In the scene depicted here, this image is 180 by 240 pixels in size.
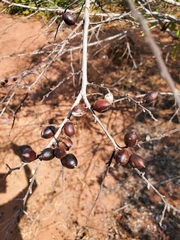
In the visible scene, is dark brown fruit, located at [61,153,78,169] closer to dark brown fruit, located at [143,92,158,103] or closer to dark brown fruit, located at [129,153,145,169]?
dark brown fruit, located at [129,153,145,169]

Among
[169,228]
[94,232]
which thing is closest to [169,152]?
[169,228]

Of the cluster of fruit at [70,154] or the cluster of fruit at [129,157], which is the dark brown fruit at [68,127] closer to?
the cluster of fruit at [70,154]

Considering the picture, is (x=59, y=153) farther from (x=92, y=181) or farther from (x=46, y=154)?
(x=92, y=181)

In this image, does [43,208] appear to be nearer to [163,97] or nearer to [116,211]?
[116,211]

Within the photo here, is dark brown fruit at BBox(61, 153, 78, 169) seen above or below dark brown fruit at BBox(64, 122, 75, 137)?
below

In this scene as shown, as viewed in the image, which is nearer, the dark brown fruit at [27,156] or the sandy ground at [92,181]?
the dark brown fruit at [27,156]

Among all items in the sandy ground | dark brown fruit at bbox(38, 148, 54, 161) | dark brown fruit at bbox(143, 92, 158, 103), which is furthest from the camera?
the sandy ground

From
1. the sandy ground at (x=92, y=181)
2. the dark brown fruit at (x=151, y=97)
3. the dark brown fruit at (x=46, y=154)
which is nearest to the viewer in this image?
the dark brown fruit at (x=46, y=154)

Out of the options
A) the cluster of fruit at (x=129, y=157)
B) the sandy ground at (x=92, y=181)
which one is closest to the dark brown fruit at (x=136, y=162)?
the cluster of fruit at (x=129, y=157)

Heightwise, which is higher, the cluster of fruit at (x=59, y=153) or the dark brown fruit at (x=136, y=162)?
the cluster of fruit at (x=59, y=153)

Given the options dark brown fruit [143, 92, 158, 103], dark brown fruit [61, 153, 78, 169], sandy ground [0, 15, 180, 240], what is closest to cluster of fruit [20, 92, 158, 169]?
dark brown fruit [61, 153, 78, 169]

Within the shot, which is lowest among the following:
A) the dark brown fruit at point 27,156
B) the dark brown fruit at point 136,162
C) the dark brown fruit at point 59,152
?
the dark brown fruit at point 136,162

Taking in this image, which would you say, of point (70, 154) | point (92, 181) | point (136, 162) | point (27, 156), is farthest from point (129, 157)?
point (92, 181)

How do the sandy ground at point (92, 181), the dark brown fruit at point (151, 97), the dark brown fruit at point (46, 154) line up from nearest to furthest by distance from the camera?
the dark brown fruit at point (46, 154) < the dark brown fruit at point (151, 97) < the sandy ground at point (92, 181)
